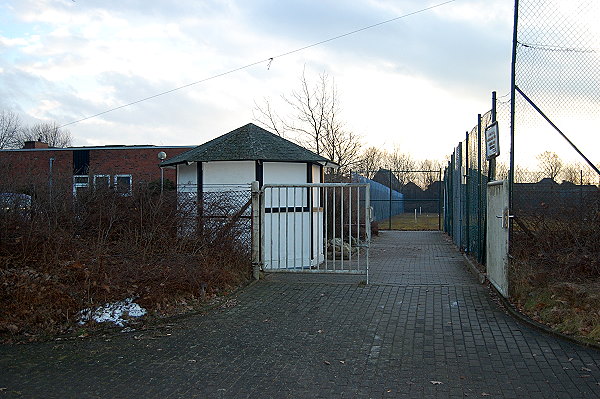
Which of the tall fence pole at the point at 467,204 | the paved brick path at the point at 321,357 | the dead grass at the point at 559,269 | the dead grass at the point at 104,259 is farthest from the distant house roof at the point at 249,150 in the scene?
the dead grass at the point at 559,269

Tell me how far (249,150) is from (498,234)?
5.88 m

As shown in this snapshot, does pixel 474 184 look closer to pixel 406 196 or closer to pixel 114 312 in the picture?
pixel 114 312

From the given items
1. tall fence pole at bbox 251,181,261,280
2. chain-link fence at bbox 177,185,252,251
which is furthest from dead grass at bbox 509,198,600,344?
chain-link fence at bbox 177,185,252,251

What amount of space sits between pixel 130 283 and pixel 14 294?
58.2 inches

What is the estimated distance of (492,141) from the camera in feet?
32.7

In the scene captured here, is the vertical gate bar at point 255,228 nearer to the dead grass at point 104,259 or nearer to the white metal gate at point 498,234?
the dead grass at point 104,259

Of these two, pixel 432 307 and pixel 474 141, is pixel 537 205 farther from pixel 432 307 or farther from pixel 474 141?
pixel 474 141

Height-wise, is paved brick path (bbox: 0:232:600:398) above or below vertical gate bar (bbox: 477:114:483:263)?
below

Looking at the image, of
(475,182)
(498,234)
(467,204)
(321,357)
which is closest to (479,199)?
(475,182)

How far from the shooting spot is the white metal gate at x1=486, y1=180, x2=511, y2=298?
8234 millimetres

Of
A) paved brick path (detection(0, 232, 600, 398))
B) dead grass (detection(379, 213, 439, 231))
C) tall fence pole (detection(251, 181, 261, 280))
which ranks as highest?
tall fence pole (detection(251, 181, 261, 280))

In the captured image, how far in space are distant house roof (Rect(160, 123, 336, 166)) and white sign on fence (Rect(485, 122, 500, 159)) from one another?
13.4 feet

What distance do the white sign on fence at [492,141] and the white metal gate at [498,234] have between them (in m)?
0.57

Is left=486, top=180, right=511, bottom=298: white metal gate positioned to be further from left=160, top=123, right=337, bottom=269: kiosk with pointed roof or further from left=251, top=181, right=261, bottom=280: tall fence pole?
left=251, top=181, right=261, bottom=280: tall fence pole
